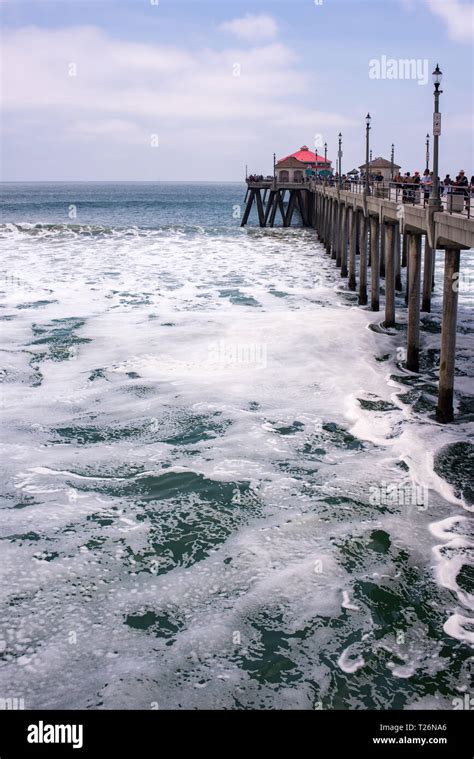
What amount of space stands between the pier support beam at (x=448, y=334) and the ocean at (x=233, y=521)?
408mm

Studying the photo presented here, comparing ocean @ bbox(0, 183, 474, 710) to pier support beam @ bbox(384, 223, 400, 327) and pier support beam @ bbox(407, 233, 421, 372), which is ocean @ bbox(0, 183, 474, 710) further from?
pier support beam @ bbox(384, 223, 400, 327)

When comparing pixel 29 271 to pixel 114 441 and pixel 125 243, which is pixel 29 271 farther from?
pixel 114 441

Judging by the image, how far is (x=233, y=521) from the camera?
10.7 meters

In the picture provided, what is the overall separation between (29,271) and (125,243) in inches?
708

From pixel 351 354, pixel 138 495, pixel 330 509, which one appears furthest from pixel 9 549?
pixel 351 354

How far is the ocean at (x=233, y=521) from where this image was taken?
771cm

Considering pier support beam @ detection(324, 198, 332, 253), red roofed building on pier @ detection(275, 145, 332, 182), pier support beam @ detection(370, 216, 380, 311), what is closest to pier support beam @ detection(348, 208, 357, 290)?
pier support beam @ detection(370, 216, 380, 311)

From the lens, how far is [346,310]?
26.0 meters

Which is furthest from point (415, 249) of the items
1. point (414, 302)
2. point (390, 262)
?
point (390, 262)

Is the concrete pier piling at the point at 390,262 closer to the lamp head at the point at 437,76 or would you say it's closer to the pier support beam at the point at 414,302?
the pier support beam at the point at 414,302

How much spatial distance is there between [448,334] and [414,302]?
12.0 ft

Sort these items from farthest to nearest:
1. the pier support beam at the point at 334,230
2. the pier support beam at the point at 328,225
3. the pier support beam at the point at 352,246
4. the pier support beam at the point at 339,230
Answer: the pier support beam at the point at 328,225 → the pier support beam at the point at 334,230 → the pier support beam at the point at 339,230 → the pier support beam at the point at 352,246

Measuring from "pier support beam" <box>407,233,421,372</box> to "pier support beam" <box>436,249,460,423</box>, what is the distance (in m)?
3.29

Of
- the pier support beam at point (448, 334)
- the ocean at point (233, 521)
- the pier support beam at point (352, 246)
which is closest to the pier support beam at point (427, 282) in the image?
the ocean at point (233, 521)
